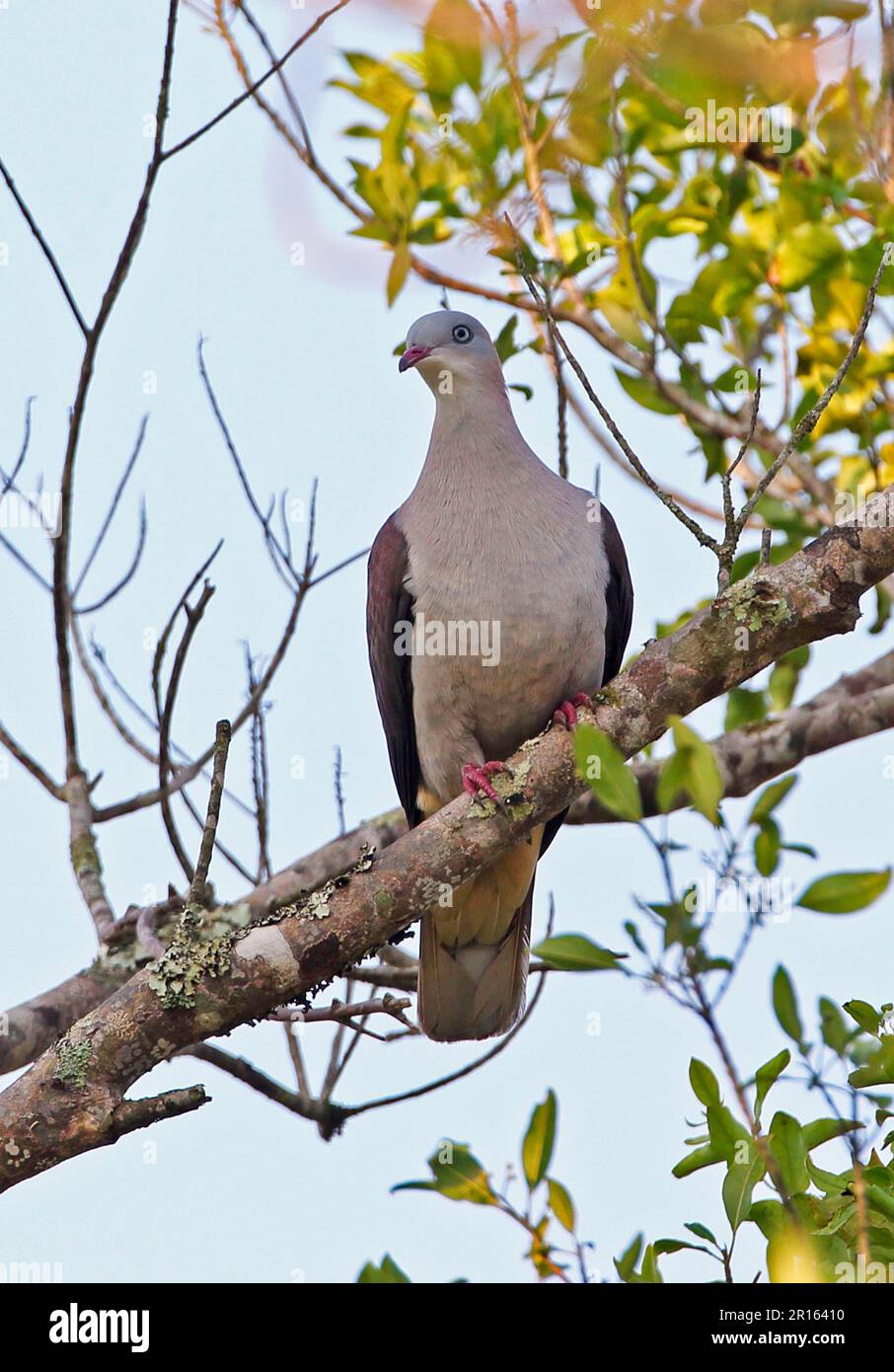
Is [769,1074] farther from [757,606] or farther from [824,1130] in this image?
[757,606]

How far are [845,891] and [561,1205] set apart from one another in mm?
1072

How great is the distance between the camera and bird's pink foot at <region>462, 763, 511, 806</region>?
3.23 meters

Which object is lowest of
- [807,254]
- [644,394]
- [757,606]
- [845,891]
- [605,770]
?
[845,891]

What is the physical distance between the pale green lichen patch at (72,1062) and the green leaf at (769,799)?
4.55 ft

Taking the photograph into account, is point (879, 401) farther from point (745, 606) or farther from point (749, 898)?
point (749, 898)

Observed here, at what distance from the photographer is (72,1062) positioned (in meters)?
2.85

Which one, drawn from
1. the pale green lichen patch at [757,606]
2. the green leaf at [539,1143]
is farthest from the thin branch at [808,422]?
the green leaf at [539,1143]

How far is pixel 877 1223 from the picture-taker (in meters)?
2.58

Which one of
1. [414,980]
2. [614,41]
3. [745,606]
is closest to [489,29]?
[614,41]

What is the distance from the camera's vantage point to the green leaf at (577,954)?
9.66 feet

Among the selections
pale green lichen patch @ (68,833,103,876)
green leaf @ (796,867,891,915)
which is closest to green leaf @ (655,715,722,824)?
green leaf @ (796,867,891,915)

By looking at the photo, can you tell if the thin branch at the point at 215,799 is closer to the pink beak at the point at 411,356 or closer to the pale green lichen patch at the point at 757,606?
the pale green lichen patch at the point at 757,606

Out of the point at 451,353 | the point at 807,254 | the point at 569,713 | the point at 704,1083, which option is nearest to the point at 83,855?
the point at 569,713
